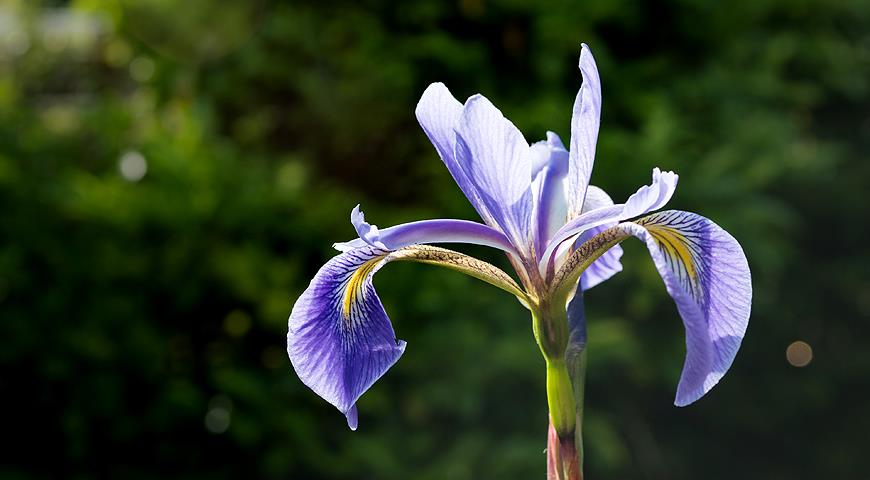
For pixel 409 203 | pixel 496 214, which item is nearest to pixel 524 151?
pixel 496 214

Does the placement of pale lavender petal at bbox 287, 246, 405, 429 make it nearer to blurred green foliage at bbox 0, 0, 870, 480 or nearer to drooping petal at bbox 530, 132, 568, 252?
drooping petal at bbox 530, 132, 568, 252

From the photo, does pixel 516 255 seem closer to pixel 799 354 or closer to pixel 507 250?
pixel 507 250


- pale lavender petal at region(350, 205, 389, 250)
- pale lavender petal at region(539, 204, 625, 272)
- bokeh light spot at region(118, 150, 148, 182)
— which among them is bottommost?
pale lavender petal at region(350, 205, 389, 250)

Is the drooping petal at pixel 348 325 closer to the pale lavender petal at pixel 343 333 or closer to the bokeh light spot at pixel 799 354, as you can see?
the pale lavender petal at pixel 343 333

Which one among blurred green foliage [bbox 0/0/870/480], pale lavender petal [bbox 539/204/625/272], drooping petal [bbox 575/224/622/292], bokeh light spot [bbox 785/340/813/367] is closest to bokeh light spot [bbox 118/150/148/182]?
blurred green foliage [bbox 0/0/870/480]

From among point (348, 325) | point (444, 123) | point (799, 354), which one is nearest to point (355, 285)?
point (348, 325)

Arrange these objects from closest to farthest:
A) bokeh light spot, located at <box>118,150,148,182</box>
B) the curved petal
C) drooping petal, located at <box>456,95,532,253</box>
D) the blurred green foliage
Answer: the curved petal < drooping petal, located at <box>456,95,532,253</box> < the blurred green foliage < bokeh light spot, located at <box>118,150,148,182</box>

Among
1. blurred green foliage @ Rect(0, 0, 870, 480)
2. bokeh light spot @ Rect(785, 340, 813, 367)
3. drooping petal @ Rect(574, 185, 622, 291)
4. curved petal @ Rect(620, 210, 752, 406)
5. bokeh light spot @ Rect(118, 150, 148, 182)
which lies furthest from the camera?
bokeh light spot @ Rect(785, 340, 813, 367)

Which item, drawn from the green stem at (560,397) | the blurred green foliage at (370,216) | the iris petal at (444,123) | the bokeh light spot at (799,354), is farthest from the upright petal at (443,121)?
the bokeh light spot at (799,354)
